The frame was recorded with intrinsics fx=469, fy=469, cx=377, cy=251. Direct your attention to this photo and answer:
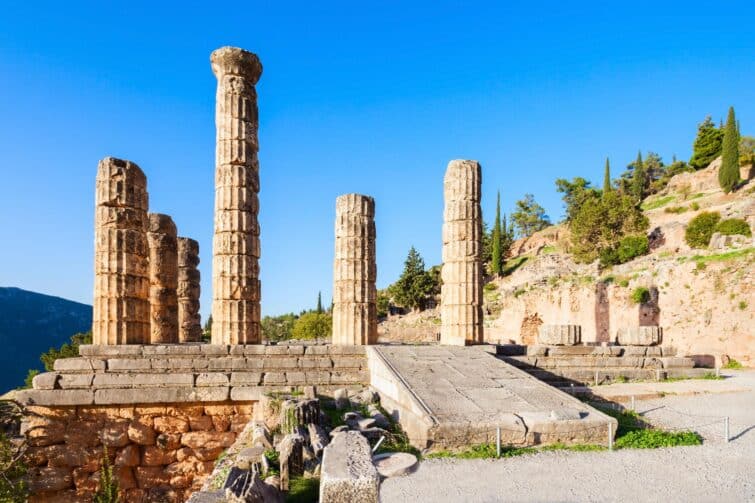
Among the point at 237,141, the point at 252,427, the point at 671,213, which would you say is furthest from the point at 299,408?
the point at 671,213

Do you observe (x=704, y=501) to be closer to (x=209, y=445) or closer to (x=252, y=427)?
(x=252, y=427)

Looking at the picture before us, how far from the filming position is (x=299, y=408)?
6477mm

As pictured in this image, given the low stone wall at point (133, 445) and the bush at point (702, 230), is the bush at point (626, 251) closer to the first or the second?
the bush at point (702, 230)

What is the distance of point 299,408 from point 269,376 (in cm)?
316

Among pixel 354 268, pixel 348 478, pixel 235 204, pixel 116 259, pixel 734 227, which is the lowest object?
pixel 348 478

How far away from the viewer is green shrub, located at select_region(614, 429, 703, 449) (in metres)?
5.96

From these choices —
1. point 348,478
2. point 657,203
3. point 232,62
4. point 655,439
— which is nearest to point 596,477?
point 655,439

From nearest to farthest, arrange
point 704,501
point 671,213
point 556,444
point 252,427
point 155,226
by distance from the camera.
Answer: point 704,501 → point 556,444 → point 252,427 → point 155,226 → point 671,213

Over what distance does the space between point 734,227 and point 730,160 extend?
50.9 ft

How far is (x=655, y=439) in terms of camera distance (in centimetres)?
607

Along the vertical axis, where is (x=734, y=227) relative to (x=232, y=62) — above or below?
below

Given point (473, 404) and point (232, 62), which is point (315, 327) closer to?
point (232, 62)

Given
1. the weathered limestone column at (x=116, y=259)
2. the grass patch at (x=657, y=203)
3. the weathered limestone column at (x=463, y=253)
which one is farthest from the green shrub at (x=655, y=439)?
the grass patch at (x=657, y=203)

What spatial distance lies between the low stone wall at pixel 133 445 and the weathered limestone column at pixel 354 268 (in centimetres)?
385
